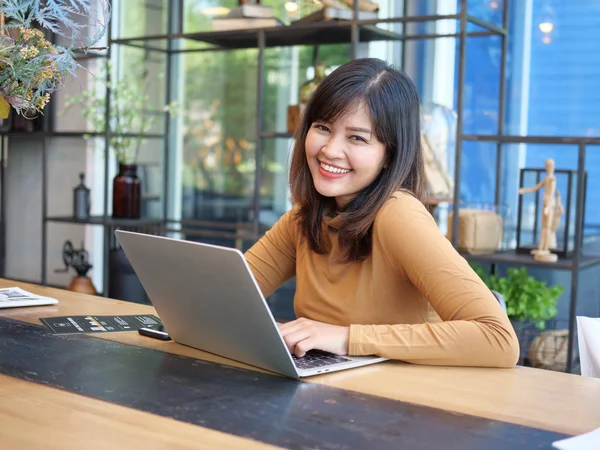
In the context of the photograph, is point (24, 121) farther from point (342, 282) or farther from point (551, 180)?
point (342, 282)

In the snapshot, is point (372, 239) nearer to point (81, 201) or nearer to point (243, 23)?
point (243, 23)

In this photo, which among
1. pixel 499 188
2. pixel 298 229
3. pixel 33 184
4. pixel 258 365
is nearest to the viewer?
pixel 258 365

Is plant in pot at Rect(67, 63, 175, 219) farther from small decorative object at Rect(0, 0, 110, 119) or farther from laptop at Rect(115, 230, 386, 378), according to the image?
laptop at Rect(115, 230, 386, 378)

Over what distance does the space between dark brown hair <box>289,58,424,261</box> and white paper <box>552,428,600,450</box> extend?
777mm

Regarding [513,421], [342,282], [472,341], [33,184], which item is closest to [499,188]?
[342,282]

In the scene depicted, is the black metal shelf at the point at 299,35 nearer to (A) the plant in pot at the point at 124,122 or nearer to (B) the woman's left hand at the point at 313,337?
(A) the plant in pot at the point at 124,122

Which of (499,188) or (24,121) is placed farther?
(24,121)

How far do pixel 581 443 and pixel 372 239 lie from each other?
2.62 ft

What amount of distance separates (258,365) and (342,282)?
0.41 metres

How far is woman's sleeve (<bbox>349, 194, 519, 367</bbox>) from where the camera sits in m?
1.58

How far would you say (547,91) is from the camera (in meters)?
3.87

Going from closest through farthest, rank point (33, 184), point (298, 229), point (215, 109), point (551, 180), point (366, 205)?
point (366, 205) → point (298, 229) → point (551, 180) → point (215, 109) → point (33, 184)

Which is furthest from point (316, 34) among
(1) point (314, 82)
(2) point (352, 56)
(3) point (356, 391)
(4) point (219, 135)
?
(3) point (356, 391)

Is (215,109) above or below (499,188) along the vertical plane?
above
